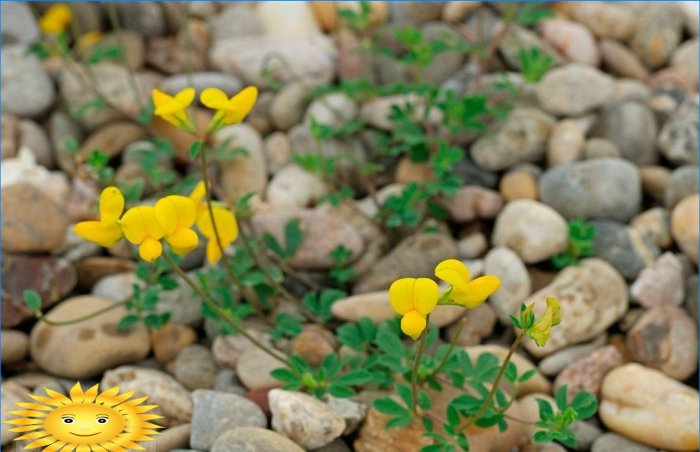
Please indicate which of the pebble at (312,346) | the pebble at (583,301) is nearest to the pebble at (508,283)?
the pebble at (583,301)

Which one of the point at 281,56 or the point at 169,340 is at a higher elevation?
the point at 281,56

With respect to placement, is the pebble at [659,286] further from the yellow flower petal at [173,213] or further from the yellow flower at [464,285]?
the yellow flower petal at [173,213]

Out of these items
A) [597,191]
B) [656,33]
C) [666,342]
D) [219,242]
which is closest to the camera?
[219,242]

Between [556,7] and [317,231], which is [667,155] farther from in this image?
[317,231]

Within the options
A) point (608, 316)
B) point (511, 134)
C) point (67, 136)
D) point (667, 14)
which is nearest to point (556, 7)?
point (667, 14)

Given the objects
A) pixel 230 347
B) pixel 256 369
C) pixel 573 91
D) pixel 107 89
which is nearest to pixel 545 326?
pixel 256 369

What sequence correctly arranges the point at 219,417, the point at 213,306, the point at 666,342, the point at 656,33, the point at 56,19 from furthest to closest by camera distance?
the point at 656,33, the point at 56,19, the point at 666,342, the point at 219,417, the point at 213,306

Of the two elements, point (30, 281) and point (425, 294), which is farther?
point (30, 281)

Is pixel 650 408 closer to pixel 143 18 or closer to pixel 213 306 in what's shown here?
pixel 213 306
